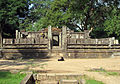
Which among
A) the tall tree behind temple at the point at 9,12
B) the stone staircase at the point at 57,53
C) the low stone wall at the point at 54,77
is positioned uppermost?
the tall tree behind temple at the point at 9,12

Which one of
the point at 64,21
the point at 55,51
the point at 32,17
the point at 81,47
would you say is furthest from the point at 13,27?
the point at 81,47

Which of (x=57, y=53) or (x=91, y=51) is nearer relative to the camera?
(x=91, y=51)

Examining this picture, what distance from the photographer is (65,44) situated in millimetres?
16000

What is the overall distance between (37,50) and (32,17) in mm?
22234

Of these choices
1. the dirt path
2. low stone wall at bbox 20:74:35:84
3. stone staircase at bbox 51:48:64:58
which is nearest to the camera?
low stone wall at bbox 20:74:35:84

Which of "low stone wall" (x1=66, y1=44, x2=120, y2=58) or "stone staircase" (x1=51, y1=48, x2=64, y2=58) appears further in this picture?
"stone staircase" (x1=51, y1=48, x2=64, y2=58)

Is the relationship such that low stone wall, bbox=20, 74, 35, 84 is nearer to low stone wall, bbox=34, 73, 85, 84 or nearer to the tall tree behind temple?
low stone wall, bbox=34, 73, 85, 84

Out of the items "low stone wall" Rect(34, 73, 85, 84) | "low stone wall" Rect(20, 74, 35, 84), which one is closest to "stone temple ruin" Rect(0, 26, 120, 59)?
"low stone wall" Rect(34, 73, 85, 84)

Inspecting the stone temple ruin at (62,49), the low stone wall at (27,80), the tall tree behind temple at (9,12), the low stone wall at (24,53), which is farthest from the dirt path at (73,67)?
the tall tree behind temple at (9,12)

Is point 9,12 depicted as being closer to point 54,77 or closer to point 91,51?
point 91,51

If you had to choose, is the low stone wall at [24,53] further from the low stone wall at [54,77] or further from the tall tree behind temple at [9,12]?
the tall tree behind temple at [9,12]

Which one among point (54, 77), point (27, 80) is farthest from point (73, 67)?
point (27, 80)

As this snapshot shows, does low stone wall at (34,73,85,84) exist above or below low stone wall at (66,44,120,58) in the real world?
below

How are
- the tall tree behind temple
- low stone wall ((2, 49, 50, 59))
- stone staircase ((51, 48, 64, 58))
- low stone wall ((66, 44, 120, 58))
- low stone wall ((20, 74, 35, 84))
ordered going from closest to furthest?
low stone wall ((20, 74, 35, 84))
low stone wall ((66, 44, 120, 58))
low stone wall ((2, 49, 50, 59))
stone staircase ((51, 48, 64, 58))
the tall tree behind temple
